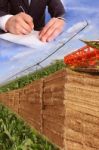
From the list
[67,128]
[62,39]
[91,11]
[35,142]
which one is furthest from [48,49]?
[67,128]

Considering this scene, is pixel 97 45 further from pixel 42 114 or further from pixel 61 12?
pixel 61 12

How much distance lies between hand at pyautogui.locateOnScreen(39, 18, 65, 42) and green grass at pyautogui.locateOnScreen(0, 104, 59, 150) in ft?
1.21

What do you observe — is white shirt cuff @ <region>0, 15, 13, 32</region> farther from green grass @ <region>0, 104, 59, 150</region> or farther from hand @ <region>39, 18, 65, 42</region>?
green grass @ <region>0, 104, 59, 150</region>

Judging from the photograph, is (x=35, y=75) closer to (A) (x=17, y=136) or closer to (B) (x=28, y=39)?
(B) (x=28, y=39)

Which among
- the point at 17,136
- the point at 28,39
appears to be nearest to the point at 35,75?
the point at 28,39

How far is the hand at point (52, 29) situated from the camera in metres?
2.25

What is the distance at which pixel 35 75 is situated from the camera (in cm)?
240

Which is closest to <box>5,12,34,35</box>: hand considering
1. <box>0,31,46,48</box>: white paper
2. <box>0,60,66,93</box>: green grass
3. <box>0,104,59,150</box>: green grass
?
<box>0,31,46,48</box>: white paper

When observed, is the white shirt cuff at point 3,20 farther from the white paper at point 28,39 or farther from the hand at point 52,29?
the hand at point 52,29

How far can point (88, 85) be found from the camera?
1536mm

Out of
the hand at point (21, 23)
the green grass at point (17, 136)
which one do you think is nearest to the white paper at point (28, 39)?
the hand at point (21, 23)

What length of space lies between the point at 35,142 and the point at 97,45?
0.66 metres

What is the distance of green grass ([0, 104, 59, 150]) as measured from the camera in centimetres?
199

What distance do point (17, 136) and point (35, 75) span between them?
353 mm
